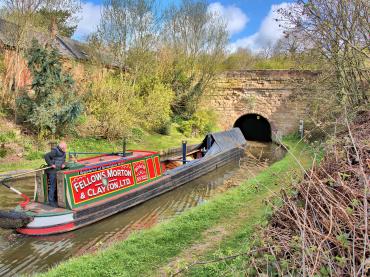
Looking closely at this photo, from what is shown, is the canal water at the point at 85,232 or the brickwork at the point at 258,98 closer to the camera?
the canal water at the point at 85,232

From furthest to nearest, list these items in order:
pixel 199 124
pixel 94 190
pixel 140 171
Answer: pixel 199 124 < pixel 140 171 < pixel 94 190

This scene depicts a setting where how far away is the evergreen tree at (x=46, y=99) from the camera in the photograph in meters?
12.4

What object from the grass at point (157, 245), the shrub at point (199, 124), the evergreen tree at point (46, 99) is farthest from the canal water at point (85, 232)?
the shrub at point (199, 124)

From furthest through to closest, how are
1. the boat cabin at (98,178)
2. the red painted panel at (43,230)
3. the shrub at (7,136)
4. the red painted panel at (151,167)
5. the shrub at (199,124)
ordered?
the shrub at (199,124) < the shrub at (7,136) < the red painted panel at (151,167) < the boat cabin at (98,178) < the red painted panel at (43,230)

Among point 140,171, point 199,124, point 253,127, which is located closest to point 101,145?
point 140,171

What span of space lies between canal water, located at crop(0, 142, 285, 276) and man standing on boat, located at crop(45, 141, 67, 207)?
3.04ft

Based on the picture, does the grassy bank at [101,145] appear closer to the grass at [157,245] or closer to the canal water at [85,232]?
the canal water at [85,232]

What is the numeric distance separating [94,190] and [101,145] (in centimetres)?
650

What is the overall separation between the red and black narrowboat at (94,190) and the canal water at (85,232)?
18cm

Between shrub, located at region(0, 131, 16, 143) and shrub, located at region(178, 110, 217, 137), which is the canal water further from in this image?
shrub, located at region(178, 110, 217, 137)

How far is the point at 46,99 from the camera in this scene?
1264 centimetres

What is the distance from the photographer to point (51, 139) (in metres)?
12.9

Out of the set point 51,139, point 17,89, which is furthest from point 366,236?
point 17,89

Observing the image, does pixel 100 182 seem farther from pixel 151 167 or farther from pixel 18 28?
pixel 18 28
